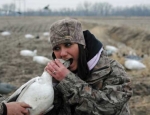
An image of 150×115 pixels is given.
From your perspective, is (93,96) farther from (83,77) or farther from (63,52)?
(63,52)

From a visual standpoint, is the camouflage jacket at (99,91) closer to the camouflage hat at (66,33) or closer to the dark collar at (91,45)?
the dark collar at (91,45)

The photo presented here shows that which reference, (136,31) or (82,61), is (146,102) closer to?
(82,61)

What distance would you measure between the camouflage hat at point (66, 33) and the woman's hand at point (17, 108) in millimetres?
468

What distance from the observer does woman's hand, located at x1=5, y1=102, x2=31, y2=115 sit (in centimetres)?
196

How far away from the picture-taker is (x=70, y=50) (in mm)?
2070

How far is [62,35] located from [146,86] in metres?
5.38

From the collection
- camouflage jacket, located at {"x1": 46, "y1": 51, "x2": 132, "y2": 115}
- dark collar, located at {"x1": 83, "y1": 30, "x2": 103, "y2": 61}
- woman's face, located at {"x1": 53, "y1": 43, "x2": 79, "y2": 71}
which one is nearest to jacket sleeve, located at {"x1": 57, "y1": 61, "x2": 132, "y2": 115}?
camouflage jacket, located at {"x1": 46, "y1": 51, "x2": 132, "y2": 115}

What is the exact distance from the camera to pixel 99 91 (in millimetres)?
1981

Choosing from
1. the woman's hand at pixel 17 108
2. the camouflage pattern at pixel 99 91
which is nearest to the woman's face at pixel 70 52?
the camouflage pattern at pixel 99 91

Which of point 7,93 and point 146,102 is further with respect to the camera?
point 7,93

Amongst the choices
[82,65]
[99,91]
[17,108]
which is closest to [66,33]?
[82,65]

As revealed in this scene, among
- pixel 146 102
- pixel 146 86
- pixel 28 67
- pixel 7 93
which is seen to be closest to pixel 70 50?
pixel 146 102

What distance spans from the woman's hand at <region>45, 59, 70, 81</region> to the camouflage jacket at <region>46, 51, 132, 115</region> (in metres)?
0.03

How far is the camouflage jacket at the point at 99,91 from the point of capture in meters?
1.96
